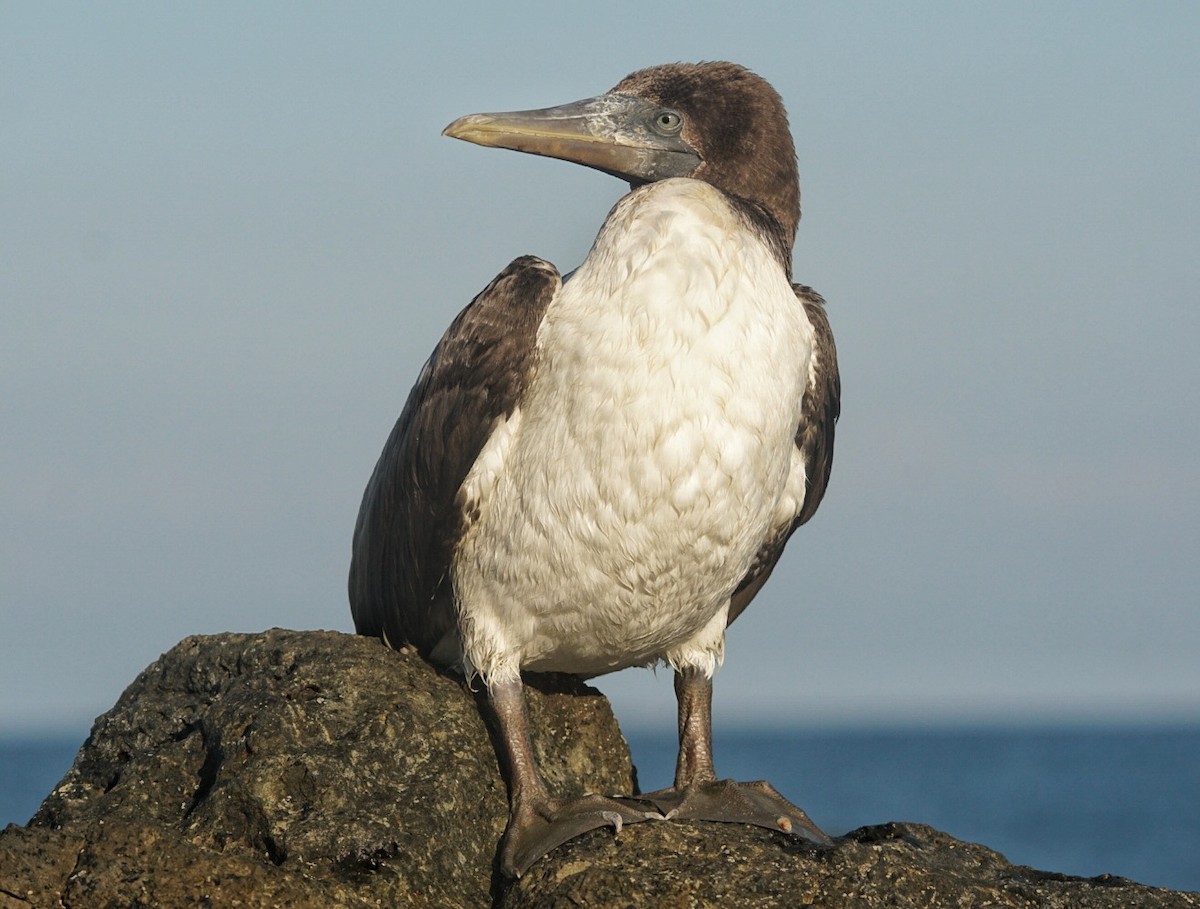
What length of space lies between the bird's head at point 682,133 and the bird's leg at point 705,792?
2027 millimetres

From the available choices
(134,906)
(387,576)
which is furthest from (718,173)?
(134,906)

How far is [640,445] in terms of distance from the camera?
657cm

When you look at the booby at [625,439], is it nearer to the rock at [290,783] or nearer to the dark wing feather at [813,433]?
the dark wing feather at [813,433]

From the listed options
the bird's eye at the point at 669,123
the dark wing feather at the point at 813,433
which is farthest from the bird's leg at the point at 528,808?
the bird's eye at the point at 669,123

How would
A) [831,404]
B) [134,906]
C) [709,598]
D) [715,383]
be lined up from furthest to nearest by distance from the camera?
1. [831,404]
2. [709,598]
3. [715,383]
4. [134,906]

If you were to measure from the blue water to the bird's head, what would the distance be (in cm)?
2436

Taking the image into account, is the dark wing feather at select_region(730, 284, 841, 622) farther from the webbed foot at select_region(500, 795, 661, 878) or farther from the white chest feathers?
the webbed foot at select_region(500, 795, 661, 878)

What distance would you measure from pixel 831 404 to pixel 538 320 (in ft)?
5.23

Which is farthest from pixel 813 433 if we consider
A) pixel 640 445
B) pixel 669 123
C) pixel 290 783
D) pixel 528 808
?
pixel 290 783

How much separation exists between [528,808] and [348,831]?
2.91ft

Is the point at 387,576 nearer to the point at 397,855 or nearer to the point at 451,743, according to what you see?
the point at 451,743

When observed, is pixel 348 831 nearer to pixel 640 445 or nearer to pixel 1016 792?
pixel 640 445

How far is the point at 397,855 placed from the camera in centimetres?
602

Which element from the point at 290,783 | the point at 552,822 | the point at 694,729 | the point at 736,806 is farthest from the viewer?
the point at 694,729
